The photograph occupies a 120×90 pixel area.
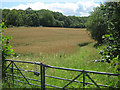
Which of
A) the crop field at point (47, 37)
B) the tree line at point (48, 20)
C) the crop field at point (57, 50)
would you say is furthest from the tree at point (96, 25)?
the crop field at point (47, 37)

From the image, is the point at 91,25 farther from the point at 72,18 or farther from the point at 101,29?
the point at 72,18

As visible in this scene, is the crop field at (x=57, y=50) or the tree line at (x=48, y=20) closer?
the crop field at (x=57, y=50)

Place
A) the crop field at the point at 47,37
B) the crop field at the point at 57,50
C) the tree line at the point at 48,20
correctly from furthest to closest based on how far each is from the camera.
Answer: the tree line at the point at 48,20 → the crop field at the point at 47,37 → the crop field at the point at 57,50

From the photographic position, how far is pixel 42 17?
40.6 ft

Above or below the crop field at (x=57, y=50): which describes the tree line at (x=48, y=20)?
above

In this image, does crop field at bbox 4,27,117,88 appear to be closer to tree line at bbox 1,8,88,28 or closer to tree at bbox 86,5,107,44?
tree line at bbox 1,8,88,28

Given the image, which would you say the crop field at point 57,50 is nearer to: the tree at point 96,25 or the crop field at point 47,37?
the crop field at point 47,37

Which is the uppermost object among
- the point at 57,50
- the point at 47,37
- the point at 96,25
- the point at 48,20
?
the point at 48,20

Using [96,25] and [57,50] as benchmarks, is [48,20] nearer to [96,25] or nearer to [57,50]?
[96,25]

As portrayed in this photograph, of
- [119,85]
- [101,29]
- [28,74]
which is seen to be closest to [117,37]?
[119,85]

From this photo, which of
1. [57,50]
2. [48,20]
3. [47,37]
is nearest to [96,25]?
→ [57,50]

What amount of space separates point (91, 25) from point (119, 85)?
9394 millimetres

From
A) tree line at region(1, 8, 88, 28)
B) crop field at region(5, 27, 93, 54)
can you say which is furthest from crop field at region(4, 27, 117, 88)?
tree line at region(1, 8, 88, 28)

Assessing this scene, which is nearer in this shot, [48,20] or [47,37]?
[48,20]
